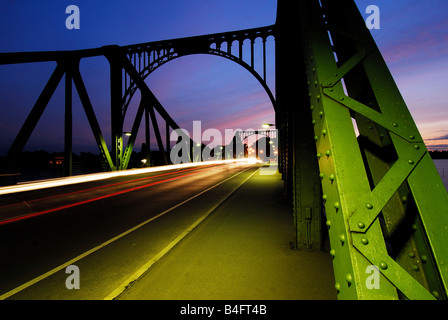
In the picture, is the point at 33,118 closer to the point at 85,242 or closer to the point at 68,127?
the point at 68,127

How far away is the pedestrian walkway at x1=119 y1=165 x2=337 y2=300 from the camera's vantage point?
9.04ft

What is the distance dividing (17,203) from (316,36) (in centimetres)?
1143

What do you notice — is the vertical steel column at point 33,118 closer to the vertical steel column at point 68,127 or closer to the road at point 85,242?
the vertical steel column at point 68,127

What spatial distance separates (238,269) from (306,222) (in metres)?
1.43

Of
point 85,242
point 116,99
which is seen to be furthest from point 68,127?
point 85,242

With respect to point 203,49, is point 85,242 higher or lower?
lower

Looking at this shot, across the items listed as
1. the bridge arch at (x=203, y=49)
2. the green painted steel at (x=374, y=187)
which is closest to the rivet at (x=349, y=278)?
the green painted steel at (x=374, y=187)

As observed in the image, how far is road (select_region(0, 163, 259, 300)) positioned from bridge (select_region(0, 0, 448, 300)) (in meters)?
0.03

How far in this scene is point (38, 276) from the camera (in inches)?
126

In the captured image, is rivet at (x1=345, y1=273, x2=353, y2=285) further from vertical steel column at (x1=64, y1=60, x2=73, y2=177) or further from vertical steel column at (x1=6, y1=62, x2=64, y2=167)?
vertical steel column at (x1=64, y1=60, x2=73, y2=177)

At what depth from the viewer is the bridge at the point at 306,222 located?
1106mm

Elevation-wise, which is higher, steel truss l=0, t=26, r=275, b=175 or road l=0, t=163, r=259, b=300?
steel truss l=0, t=26, r=275, b=175

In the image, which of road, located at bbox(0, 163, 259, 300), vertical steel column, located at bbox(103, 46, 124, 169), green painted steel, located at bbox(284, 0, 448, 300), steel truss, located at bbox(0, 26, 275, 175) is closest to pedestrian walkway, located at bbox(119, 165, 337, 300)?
road, located at bbox(0, 163, 259, 300)

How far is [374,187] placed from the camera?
53.7 inches
